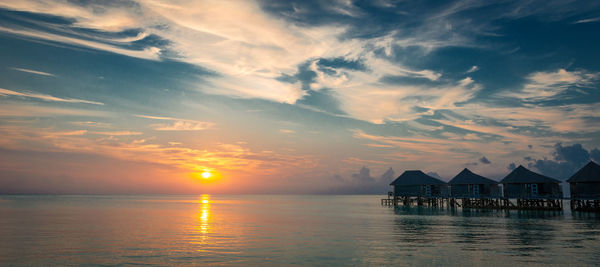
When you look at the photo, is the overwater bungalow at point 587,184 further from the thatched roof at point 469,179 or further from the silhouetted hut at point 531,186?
the thatched roof at point 469,179

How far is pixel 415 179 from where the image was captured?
8519cm

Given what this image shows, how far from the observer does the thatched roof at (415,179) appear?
274 ft

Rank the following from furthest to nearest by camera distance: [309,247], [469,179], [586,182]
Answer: [469,179], [586,182], [309,247]

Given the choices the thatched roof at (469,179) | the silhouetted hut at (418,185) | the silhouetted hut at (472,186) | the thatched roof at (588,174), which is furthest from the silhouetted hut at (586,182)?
the silhouetted hut at (418,185)

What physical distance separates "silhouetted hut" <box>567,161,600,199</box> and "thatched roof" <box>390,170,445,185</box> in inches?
971

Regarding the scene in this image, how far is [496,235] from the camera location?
3359cm

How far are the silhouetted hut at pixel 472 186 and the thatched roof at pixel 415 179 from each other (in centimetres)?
582

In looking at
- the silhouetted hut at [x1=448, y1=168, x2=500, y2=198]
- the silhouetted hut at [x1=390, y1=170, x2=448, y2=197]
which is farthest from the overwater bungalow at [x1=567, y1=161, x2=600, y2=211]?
the silhouetted hut at [x1=390, y1=170, x2=448, y2=197]

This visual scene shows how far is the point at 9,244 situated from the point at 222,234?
1634cm

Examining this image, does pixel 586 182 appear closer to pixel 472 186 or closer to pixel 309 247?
pixel 472 186

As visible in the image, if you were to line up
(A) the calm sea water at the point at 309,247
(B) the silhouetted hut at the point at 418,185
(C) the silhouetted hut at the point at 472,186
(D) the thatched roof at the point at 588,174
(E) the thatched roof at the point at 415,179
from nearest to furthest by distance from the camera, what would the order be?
(A) the calm sea water at the point at 309,247
(D) the thatched roof at the point at 588,174
(C) the silhouetted hut at the point at 472,186
(B) the silhouetted hut at the point at 418,185
(E) the thatched roof at the point at 415,179

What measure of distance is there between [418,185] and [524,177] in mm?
22392

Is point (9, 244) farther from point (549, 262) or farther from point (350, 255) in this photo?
point (549, 262)

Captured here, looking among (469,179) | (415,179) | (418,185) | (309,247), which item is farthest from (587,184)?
(309,247)
